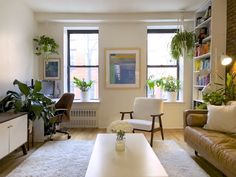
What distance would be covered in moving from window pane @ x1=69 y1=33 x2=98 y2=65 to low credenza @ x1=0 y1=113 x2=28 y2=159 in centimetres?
301

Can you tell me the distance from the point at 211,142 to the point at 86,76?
4.38 meters

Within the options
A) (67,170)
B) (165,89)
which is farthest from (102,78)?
(67,170)

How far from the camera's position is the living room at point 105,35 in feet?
18.9

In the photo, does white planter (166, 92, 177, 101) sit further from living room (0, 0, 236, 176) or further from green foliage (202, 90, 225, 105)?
green foliage (202, 90, 225, 105)

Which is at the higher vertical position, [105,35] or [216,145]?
[105,35]

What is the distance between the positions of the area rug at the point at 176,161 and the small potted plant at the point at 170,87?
1.85 metres

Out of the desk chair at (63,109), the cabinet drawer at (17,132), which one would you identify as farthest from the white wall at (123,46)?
the cabinet drawer at (17,132)

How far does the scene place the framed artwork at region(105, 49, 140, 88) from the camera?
6.77m

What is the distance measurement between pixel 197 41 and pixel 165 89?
144 centimetres

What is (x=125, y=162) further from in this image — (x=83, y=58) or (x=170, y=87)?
(x=83, y=58)

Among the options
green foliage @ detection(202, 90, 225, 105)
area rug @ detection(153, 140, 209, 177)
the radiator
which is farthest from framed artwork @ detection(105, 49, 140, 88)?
green foliage @ detection(202, 90, 225, 105)

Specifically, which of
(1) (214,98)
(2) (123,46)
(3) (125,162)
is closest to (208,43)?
(1) (214,98)

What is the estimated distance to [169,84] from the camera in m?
6.73

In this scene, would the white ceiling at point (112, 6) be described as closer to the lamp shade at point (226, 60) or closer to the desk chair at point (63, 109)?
the lamp shade at point (226, 60)
